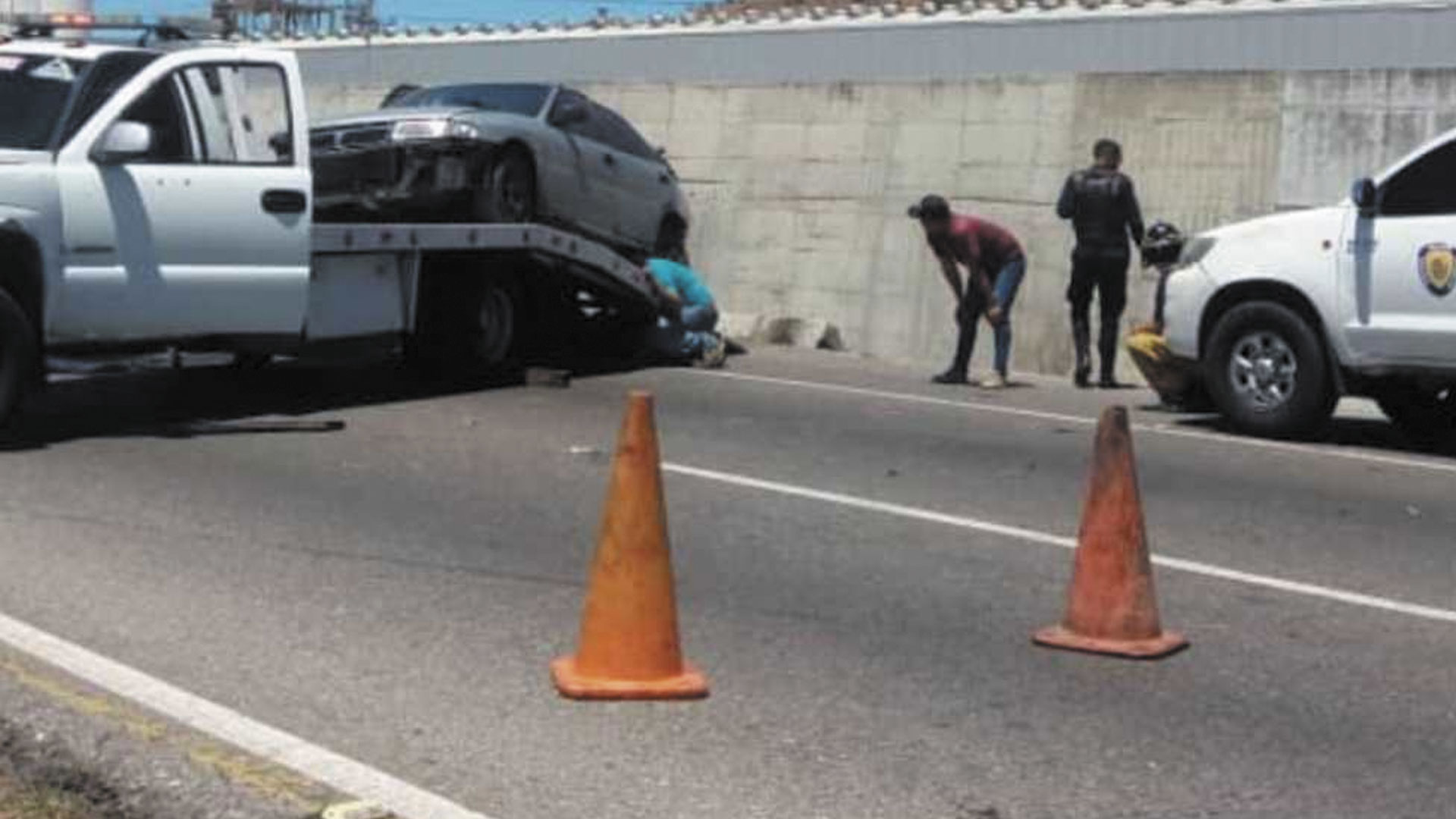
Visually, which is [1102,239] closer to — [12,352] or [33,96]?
[33,96]

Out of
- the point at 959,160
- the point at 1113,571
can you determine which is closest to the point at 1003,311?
the point at 959,160

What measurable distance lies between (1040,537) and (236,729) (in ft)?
14.0

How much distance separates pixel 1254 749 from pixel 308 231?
717 centimetres

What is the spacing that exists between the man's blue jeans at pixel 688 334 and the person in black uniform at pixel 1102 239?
9.56 feet

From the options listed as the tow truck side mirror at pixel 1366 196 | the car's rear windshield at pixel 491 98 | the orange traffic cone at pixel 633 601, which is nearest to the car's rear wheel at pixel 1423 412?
the tow truck side mirror at pixel 1366 196

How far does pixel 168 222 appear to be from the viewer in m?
10.5

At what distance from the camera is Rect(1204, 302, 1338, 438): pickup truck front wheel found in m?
12.0

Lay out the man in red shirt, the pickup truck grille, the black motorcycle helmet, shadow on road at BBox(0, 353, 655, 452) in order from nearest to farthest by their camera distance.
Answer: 1. shadow on road at BBox(0, 353, 655, 452)
2. the pickup truck grille
3. the black motorcycle helmet
4. the man in red shirt

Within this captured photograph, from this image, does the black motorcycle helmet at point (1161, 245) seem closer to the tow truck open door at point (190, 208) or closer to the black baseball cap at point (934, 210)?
the black baseball cap at point (934, 210)

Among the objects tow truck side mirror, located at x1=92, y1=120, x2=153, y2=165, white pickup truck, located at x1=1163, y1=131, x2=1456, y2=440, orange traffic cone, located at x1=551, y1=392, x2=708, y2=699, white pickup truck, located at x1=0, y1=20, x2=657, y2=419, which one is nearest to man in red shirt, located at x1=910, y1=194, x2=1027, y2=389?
white pickup truck, located at x1=1163, y1=131, x2=1456, y2=440

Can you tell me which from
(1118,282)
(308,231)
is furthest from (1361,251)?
(308,231)

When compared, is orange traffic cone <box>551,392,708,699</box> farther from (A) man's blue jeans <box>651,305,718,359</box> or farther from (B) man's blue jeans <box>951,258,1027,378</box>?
(A) man's blue jeans <box>651,305,718,359</box>

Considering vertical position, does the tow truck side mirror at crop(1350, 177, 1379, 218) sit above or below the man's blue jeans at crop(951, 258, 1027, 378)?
above

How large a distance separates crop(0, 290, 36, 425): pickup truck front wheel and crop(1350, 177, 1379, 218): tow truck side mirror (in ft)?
24.6
